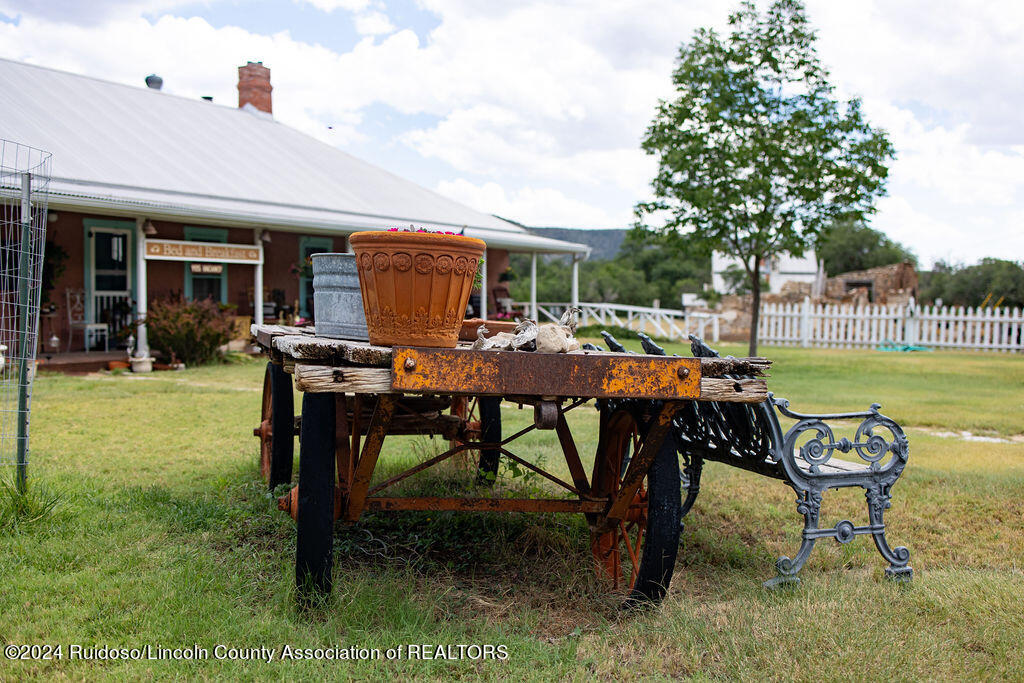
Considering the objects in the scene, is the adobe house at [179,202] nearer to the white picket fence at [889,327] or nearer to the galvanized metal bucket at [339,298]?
the white picket fence at [889,327]

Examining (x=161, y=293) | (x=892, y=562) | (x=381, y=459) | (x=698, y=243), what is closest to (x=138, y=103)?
(x=161, y=293)

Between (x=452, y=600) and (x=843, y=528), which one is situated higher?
(x=843, y=528)

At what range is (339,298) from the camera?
3598 mm

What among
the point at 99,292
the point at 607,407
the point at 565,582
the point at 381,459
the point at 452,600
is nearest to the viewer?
the point at 452,600

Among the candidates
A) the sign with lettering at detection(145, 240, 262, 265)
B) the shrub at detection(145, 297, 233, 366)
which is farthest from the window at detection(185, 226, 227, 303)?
the shrub at detection(145, 297, 233, 366)

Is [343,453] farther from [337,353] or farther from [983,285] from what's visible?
[983,285]

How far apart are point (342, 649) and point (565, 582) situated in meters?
1.25

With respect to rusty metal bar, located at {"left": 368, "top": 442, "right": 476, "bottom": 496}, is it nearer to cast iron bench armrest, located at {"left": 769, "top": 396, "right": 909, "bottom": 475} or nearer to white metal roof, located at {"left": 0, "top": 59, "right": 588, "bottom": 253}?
cast iron bench armrest, located at {"left": 769, "top": 396, "right": 909, "bottom": 475}

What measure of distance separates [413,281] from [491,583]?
1620mm

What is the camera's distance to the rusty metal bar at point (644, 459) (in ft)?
10.2

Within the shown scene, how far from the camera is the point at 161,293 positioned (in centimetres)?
1501

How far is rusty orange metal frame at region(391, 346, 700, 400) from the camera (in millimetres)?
2715

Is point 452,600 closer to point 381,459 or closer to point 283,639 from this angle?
point 283,639

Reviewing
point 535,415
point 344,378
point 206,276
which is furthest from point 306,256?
point 535,415
